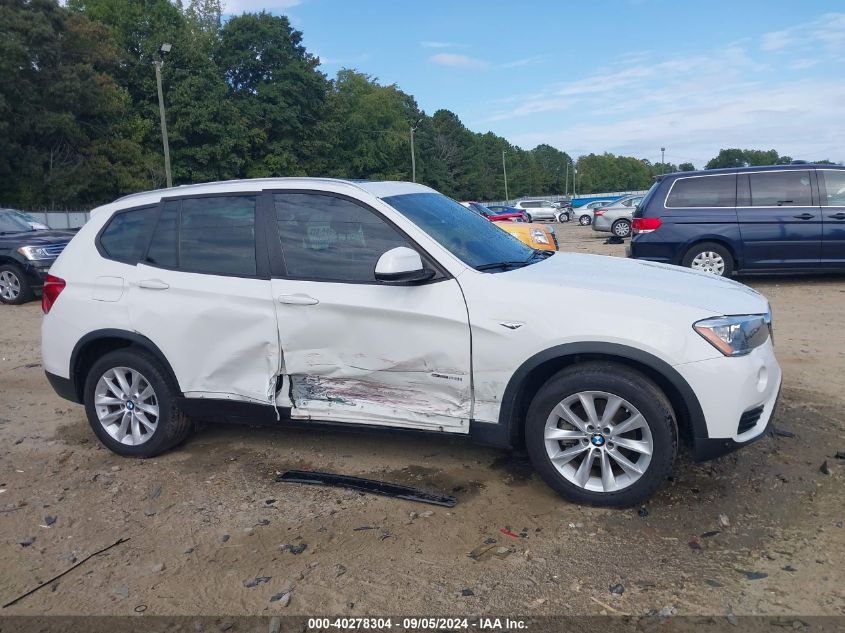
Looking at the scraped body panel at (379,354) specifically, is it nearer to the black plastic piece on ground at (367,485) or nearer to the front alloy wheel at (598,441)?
the black plastic piece on ground at (367,485)

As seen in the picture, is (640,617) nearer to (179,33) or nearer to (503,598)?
(503,598)

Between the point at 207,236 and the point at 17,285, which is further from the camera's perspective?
the point at 17,285

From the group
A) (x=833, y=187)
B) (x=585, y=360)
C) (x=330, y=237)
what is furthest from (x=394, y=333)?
(x=833, y=187)

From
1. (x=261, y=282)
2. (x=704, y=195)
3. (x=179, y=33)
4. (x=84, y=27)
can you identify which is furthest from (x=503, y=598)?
(x=179, y=33)

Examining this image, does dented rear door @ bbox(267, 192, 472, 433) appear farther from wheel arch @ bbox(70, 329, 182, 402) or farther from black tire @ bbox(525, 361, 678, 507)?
wheel arch @ bbox(70, 329, 182, 402)

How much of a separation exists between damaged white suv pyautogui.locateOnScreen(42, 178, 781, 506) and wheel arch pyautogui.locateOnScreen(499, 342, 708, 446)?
0.04 feet

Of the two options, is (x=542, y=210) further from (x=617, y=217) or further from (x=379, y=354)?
(x=379, y=354)

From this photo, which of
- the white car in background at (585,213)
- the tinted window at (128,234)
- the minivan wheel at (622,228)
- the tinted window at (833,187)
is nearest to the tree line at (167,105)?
the minivan wheel at (622,228)

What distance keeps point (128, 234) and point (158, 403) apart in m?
1.19

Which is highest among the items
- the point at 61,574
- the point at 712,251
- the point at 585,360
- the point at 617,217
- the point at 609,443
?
the point at 617,217

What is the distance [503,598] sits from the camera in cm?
315

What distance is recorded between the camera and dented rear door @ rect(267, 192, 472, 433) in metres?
4.08

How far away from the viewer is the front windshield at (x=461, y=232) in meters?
4.37

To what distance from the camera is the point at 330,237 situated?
4.46 metres
